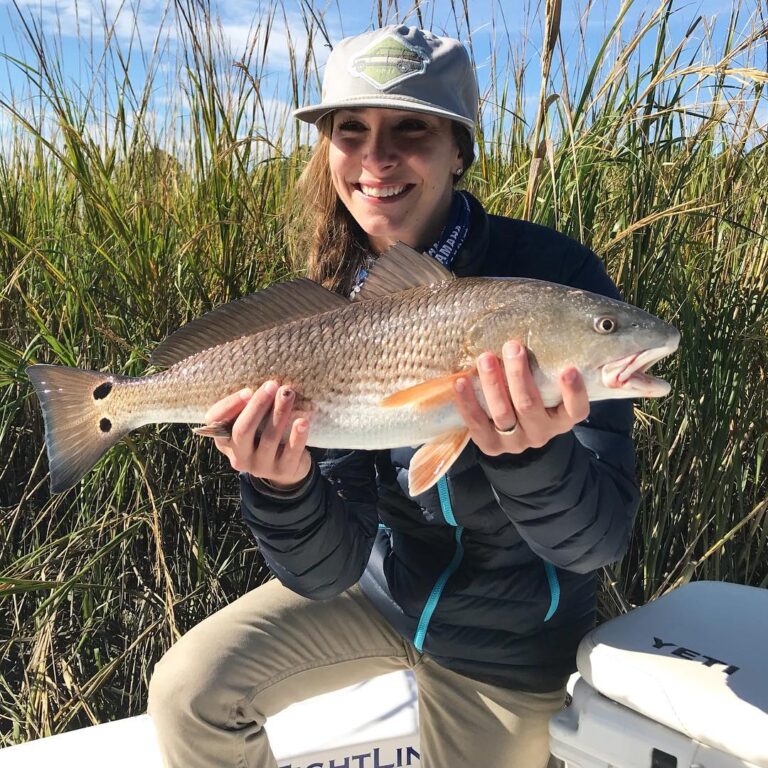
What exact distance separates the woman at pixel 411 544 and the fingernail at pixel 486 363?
219 mm

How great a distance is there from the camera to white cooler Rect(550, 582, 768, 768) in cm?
150

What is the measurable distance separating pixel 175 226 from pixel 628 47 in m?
1.82

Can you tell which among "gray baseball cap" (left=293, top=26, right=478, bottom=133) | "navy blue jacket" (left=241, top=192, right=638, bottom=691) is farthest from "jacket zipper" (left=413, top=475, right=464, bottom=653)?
"gray baseball cap" (left=293, top=26, right=478, bottom=133)

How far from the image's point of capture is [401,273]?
1.80 meters

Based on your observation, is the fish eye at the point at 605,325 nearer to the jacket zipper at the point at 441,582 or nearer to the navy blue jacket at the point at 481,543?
the navy blue jacket at the point at 481,543

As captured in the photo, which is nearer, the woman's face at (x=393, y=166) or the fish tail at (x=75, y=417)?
the fish tail at (x=75, y=417)

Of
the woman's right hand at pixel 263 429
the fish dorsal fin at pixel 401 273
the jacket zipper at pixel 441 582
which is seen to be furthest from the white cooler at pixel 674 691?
the fish dorsal fin at pixel 401 273

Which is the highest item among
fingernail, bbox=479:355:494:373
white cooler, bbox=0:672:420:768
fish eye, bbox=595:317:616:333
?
fish eye, bbox=595:317:616:333

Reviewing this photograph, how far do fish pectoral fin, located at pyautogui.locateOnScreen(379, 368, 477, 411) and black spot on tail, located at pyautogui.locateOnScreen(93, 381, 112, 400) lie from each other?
0.71 m

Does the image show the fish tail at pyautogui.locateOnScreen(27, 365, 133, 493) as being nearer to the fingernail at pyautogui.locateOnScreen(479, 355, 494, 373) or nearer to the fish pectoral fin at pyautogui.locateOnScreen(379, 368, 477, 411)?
the fish pectoral fin at pyautogui.locateOnScreen(379, 368, 477, 411)

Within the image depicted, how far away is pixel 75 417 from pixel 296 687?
35.4 inches

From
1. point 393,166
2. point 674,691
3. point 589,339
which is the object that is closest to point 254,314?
point 393,166

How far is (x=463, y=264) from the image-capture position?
2043mm

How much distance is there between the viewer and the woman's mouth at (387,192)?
2.05 m
